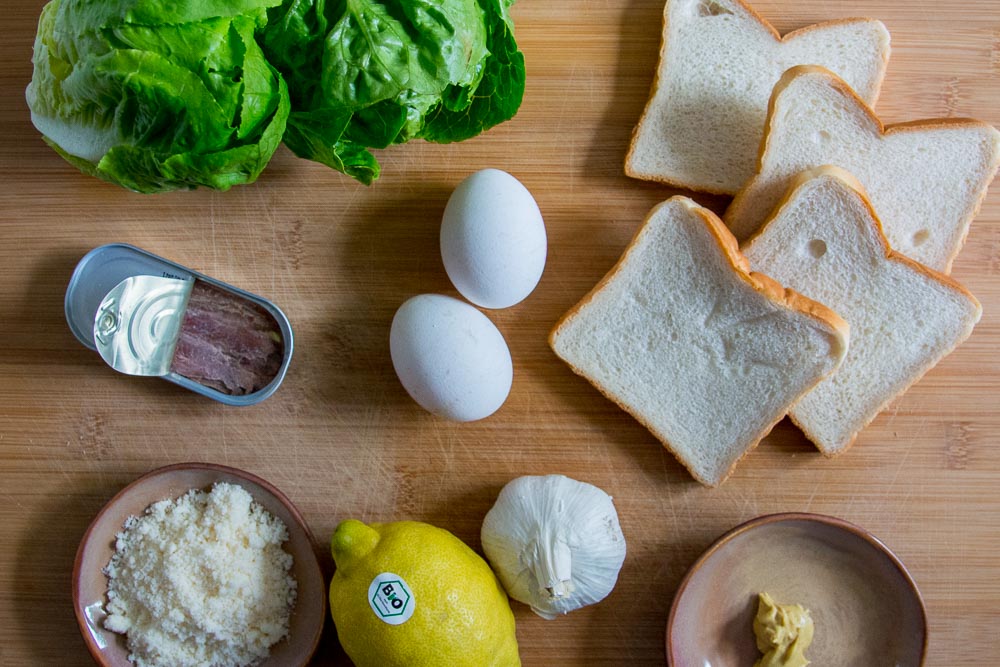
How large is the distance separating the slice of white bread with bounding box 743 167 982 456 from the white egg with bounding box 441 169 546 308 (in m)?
0.42

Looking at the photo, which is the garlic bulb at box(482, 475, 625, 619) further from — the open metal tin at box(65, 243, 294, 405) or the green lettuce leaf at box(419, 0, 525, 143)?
the green lettuce leaf at box(419, 0, 525, 143)

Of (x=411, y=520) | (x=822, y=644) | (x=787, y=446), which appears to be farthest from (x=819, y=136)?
(x=411, y=520)

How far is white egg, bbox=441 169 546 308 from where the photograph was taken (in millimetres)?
1362

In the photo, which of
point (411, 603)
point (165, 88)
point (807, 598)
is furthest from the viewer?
point (807, 598)

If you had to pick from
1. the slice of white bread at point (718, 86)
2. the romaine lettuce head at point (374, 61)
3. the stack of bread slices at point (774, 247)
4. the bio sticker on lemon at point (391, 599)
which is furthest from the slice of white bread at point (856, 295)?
the bio sticker on lemon at point (391, 599)

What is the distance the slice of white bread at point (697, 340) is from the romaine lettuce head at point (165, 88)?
0.68m

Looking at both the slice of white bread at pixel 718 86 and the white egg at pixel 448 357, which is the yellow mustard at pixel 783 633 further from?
the slice of white bread at pixel 718 86

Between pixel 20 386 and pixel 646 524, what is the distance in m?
1.29

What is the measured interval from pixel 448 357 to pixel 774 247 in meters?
0.65

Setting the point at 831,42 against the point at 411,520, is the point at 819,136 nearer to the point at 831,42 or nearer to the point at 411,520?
the point at 831,42

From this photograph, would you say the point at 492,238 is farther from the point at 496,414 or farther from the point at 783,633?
the point at 783,633

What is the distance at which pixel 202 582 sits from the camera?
55.4 inches

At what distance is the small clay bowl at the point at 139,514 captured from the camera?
1.44m

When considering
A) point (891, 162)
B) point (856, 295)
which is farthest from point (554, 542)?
point (891, 162)
